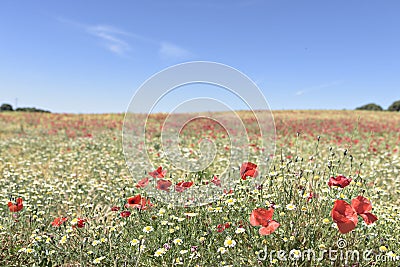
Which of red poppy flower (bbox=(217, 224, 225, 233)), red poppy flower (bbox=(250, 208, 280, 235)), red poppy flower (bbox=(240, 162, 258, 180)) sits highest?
red poppy flower (bbox=(240, 162, 258, 180))

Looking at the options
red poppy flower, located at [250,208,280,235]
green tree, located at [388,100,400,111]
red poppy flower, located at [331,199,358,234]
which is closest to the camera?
red poppy flower, located at [331,199,358,234]

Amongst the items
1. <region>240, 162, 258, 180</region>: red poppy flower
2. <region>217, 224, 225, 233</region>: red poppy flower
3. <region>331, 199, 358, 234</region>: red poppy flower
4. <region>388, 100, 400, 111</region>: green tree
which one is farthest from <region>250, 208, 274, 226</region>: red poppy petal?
<region>388, 100, 400, 111</region>: green tree

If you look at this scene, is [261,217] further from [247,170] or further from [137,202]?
[137,202]

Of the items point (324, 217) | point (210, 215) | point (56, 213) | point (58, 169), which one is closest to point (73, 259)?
point (210, 215)

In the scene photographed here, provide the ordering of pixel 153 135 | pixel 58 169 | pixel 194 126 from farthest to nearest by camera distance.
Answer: pixel 194 126, pixel 153 135, pixel 58 169

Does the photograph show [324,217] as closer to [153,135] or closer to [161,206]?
[161,206]

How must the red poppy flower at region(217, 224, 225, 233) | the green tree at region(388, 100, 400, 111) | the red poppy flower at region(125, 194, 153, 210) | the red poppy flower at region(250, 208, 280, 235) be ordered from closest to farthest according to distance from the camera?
the red poppy flower at region(250, 208, 280, 235) < the red poppy flower at region(217, 224, 225, 233) < the red poppy flower at region(125, 194, 153, 210) < the green tree at region(388, 100, 400, 111)

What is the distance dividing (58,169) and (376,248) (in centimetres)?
700

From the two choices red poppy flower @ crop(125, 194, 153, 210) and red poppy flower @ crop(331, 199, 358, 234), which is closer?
red poppy flower @ crop(331, 199, 358, 234)

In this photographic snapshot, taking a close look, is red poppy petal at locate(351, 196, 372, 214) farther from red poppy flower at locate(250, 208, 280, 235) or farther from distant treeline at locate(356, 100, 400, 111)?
distant treeline at locate(356, 100, 400, 111)

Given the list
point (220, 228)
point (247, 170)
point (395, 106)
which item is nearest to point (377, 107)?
point (395, 106)

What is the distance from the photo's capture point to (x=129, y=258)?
3395mm

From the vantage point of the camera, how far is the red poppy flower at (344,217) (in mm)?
2547

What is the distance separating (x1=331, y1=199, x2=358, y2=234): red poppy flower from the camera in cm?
255
